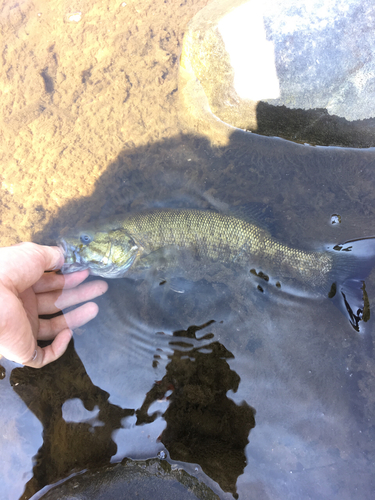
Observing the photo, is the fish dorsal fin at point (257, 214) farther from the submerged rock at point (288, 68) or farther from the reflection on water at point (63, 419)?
the reflection on water at point (63, 419)

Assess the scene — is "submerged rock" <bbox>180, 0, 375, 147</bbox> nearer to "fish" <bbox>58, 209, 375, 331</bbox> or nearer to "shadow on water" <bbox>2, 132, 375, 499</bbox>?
"shadow on water" <bbox>2, 132, 375, 499</bbox>

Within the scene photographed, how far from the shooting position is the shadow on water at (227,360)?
2.79m

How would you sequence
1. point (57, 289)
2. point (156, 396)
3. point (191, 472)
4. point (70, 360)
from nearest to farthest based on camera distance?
point (191, 472), point (156, 396), point (70, 360), point (57, 289)

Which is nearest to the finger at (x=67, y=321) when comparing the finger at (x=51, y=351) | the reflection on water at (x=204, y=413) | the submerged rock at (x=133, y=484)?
the finger at (x=51, y=351)

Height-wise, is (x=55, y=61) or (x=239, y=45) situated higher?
(x=55, y=61)

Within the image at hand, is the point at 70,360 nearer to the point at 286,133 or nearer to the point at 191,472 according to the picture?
the point at 191,472

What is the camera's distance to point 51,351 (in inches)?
126

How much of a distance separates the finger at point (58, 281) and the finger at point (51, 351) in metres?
0.58

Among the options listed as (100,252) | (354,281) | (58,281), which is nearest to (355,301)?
(354,281)

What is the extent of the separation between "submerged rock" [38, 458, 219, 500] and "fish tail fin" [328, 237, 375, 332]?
95.9 inches

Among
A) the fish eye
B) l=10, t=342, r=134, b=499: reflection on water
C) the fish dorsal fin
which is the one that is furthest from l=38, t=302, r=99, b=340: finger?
the fish dorsal fin

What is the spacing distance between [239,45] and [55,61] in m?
3.04

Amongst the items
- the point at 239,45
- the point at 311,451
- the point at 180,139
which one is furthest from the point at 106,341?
the point at 239,45

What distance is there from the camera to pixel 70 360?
3.34m
